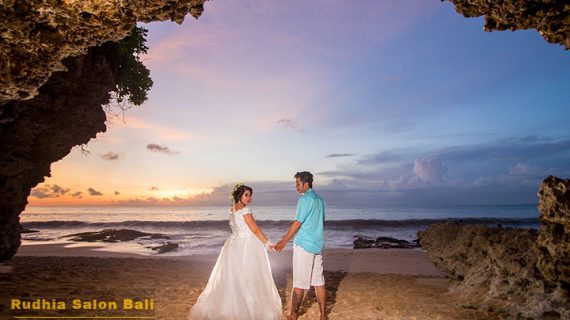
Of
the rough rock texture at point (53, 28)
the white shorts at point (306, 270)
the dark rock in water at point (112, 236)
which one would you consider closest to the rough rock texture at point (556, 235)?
the white shorts at point (306, 270)

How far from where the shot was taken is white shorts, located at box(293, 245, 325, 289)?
6.18 m

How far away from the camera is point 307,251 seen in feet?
20.5

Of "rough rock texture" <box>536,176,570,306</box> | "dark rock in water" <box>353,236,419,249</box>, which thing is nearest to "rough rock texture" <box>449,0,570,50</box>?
"rough rock texture" <box>536,176,570,306</box>

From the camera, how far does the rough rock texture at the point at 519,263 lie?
5328 millimetres

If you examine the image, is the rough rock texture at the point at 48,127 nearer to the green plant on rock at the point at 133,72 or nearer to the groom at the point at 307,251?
the green plant on rock at the point at 133,72

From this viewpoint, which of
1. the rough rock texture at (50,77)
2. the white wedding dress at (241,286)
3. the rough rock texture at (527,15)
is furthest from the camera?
the white wedding dress at (241,286)

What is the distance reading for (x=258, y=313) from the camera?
6.02 meters

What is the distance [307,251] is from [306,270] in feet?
1.10

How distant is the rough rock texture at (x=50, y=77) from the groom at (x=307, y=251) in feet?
12.4

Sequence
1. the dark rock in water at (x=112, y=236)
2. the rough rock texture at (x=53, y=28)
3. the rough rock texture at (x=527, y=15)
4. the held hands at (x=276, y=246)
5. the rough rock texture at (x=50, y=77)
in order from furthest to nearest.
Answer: the dark rock in water at (x=112, y=236) → the held hands at (x=276, y=246) → the rough rock texture at (x=527, y=15) → the rough rock texture at (x=50, y=77) → the rough rock texture at (x=53, y=28)

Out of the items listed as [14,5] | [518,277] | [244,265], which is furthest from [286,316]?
[14,5]

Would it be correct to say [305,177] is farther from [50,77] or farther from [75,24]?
[50,77]

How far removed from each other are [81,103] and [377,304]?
9.74 m

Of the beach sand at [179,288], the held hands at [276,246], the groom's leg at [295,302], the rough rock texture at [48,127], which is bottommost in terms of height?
the beach sand at [179,288]
